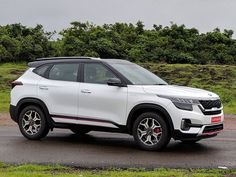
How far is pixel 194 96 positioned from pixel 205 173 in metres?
2.17

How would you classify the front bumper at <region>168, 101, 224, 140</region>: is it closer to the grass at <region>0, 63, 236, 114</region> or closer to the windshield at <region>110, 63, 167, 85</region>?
the windshield at <region>110, 63, 167, 85</region>

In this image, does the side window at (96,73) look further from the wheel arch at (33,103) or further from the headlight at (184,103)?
the headlight at (184,103)

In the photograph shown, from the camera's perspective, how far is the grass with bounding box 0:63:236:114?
24.3 m

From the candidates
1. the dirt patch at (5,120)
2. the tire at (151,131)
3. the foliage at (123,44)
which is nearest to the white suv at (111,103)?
the tire at (151,131)

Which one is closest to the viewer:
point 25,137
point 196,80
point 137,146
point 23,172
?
point 23,172

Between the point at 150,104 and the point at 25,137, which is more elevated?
the point at 150,104

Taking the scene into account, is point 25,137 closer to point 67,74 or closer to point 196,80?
point 67,74

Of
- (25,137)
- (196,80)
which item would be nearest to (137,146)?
(25,137)

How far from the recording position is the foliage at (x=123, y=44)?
3041 centimetres

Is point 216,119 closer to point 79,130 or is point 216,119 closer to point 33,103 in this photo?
point 79,130

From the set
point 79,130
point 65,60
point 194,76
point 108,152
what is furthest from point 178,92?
point 194,76

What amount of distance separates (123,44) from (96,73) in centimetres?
2079

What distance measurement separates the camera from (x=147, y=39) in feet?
108

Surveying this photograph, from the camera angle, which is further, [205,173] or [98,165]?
[98,165]
